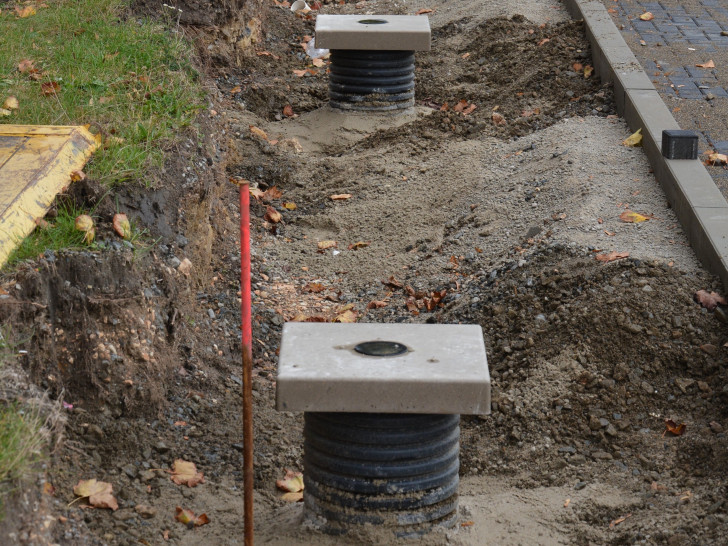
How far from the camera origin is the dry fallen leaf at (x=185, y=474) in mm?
4219

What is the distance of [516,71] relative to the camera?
29.9 feet

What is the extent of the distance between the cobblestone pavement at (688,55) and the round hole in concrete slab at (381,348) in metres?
3.11

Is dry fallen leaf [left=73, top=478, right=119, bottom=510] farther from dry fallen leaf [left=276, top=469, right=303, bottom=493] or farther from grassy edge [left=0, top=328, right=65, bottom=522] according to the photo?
dry fallen leaf [left=276, top=469, right=303, bottom=493]

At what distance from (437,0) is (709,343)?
8028 millimetres

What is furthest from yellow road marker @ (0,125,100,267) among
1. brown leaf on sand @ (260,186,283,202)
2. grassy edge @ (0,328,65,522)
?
brown leaf on sand @ (260,186,283,202)

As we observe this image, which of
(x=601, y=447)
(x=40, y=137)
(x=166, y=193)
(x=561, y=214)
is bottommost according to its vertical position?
(x=601, y=447)

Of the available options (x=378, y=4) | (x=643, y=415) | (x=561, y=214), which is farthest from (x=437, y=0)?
(x=643, y=415)

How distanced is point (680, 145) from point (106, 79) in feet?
11.6

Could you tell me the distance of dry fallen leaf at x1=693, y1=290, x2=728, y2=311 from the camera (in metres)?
5.01

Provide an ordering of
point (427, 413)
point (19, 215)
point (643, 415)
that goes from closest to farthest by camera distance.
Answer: point (427, 413) → point (19, 215) → point (643, 415)

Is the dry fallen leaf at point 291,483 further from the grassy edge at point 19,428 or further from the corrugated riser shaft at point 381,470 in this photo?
the grassy edge at point 19,428

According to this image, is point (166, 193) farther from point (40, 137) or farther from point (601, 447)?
point (601, 447)

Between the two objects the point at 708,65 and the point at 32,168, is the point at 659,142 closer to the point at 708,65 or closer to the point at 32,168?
the point at 708,65

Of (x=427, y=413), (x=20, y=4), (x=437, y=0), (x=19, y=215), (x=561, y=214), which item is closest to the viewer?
(x=427, y=413)
